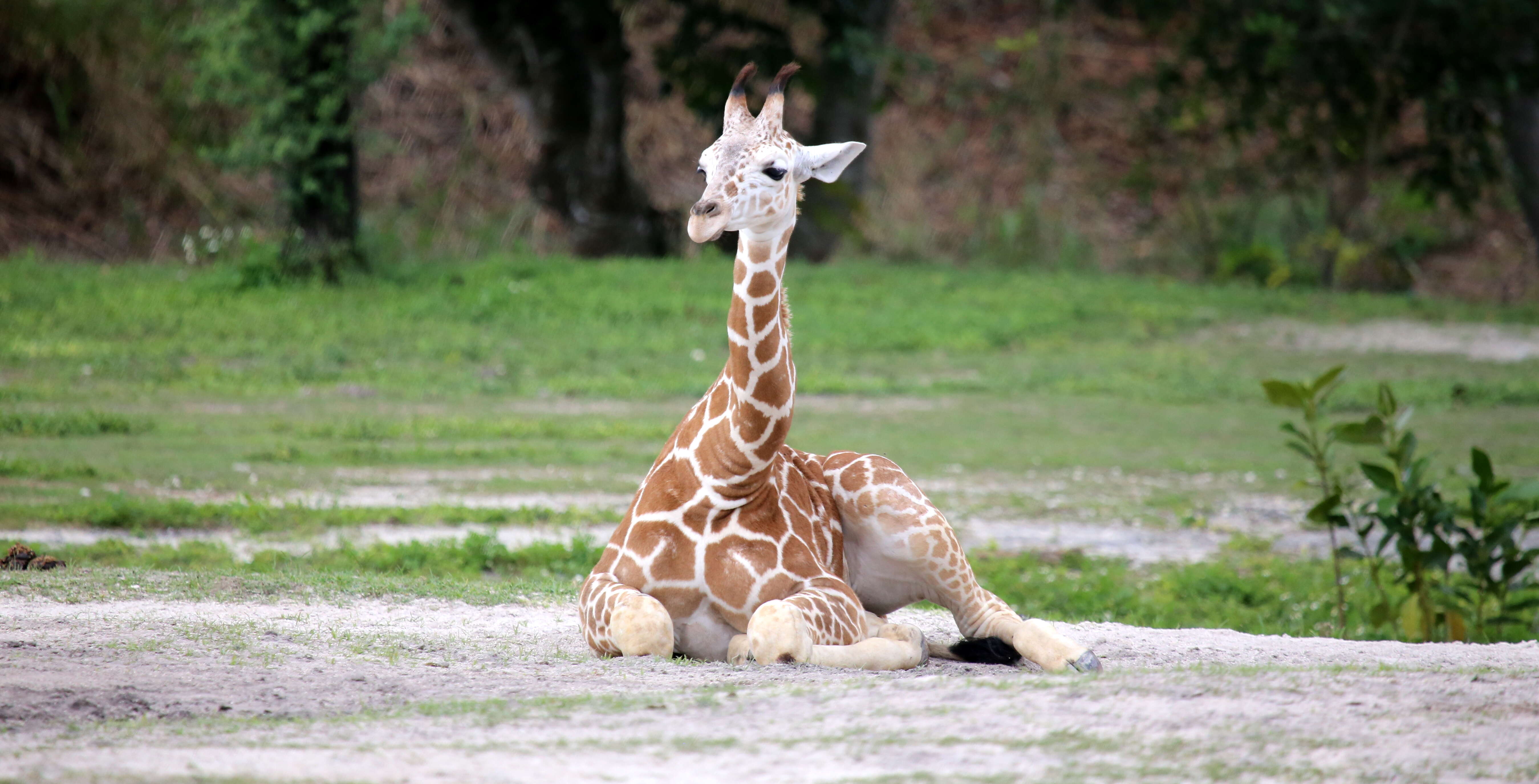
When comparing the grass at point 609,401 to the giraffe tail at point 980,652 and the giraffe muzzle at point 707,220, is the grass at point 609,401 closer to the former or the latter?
the giraffe tail at point 980,652

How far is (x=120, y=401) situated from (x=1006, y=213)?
15.0 meters

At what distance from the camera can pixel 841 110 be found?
69.7 feet

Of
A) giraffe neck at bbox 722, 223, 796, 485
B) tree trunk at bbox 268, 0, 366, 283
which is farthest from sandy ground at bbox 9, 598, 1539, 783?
tree trunk at bbox 268, 0, 366, 283

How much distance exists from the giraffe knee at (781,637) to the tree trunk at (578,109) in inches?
625

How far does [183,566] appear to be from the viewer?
7414mm

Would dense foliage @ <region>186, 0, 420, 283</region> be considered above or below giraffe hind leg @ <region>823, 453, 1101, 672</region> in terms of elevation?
above

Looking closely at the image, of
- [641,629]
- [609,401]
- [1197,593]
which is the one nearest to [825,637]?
[641,629]

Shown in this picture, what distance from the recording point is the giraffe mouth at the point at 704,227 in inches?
181

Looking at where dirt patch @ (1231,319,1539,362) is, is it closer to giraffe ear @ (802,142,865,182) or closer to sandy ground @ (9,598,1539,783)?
sandy ground @ (9,598,1539,783)

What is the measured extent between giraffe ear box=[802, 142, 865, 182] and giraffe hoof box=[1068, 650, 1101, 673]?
176 cm

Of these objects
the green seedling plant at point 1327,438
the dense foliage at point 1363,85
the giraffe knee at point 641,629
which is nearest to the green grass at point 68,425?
the giraffe knee at point 641,629

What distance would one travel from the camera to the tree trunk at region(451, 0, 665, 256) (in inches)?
776

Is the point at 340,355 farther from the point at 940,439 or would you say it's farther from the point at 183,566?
the point at 183,566

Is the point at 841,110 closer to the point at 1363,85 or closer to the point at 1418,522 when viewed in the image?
the point at 1363,85
